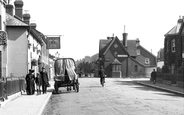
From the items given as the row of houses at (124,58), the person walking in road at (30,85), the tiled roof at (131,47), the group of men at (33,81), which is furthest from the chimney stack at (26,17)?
the tiled roof at (131,47)

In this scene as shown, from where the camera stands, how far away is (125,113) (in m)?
10.5

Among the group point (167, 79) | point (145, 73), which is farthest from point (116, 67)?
point (167, 79)

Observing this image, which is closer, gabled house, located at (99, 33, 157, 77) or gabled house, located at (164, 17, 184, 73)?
gabled house, located at (164, 17, 184, 73)

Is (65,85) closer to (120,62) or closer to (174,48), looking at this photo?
(174,48)

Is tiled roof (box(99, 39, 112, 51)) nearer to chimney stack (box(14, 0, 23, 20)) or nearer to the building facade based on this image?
chimney stack (box(14, 0, 23, 20))

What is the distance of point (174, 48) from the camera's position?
38188 mm

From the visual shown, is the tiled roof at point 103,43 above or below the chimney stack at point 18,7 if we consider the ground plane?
below

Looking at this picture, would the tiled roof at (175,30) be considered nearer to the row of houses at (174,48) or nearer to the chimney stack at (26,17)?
the row of houses at (174,48)

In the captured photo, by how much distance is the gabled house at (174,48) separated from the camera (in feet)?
117

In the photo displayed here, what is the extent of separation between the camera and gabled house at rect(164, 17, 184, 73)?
117 ft

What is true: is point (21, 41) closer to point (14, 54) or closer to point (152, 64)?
point (14, 54)

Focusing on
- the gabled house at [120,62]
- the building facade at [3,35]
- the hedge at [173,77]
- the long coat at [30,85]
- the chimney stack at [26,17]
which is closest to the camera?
the building facade at [3,35]

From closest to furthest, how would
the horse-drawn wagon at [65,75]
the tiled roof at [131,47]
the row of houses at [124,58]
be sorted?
the horse-drawn wagon at [65,75] → the row of houses at [124,58] → the tiled roof at [131,47]

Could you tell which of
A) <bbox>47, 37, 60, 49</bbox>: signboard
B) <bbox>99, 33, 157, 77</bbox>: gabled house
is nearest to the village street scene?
<bbox>47, 37, 60, 49</bbox>: signboard
